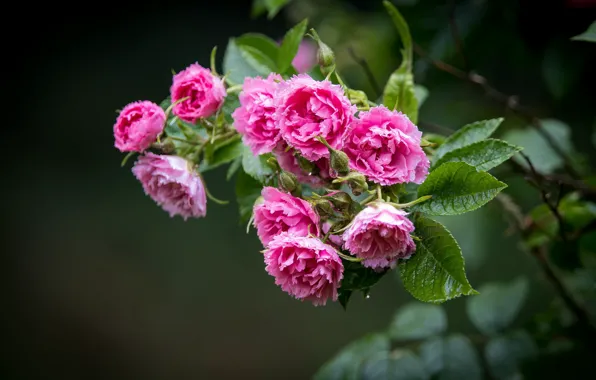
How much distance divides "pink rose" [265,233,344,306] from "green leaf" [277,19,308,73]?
0.77ft

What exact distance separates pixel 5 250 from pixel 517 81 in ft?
5.63

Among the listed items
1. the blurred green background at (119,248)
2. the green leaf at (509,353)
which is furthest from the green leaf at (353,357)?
the blurred green background at (119,248)

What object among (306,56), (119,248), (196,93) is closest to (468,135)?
(196,93)

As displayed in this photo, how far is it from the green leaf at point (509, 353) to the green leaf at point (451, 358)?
0.03 metres

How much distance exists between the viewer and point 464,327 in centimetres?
178

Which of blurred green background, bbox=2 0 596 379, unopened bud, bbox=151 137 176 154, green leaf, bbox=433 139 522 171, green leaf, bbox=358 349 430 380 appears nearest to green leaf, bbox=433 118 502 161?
green leaf, bbox=433 139 522 171

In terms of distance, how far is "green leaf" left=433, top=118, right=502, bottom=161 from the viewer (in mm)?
577

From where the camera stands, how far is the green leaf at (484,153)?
0.51 meters

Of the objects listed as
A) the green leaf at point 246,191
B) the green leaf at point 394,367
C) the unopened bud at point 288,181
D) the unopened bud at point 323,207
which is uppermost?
the unopened bud at point 288,181

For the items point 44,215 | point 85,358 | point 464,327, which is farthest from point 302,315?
point 44,215

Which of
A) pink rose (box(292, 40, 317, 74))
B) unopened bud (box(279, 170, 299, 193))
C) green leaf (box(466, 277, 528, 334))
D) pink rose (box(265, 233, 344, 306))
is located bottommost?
green leaf (box(466, 277, 528, 334))

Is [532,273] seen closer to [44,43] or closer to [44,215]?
[44,215]

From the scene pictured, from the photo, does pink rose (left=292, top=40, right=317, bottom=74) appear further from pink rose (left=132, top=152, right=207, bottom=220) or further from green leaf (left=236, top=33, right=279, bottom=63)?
pink rose (left=132, top=152, right=207, bottom=220)

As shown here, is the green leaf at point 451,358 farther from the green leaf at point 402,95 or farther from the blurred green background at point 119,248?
the blurred green background at point 119,248
